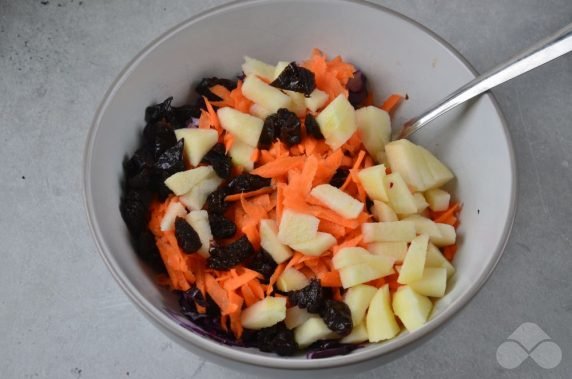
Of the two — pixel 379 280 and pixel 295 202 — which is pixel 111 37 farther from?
pixel 379 280

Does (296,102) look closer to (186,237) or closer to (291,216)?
(291,216)

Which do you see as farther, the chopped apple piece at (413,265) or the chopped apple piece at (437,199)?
the chopped apple piece at (437,199)

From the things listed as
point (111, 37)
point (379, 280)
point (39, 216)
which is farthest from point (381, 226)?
point (111, 37)

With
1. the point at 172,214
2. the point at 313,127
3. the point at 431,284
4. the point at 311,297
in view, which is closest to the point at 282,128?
the point at 313,127

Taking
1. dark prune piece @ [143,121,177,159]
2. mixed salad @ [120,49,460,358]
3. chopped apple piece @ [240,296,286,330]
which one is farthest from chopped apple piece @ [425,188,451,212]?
dark prune piece @ [143,121,177,159]

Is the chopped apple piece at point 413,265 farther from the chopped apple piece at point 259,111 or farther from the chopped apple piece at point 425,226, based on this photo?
the chopped apple piece at point 259,111

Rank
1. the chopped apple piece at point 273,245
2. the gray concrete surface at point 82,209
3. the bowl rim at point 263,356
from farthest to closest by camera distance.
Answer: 1. the gray concrete surface at point 82,209
2. the chopped apple piece at point 273,245
3. the bowl rim at point 263,356

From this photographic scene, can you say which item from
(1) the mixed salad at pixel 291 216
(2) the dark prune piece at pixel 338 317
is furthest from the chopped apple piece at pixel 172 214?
(2) the dark prune piece at pixel 338 317
